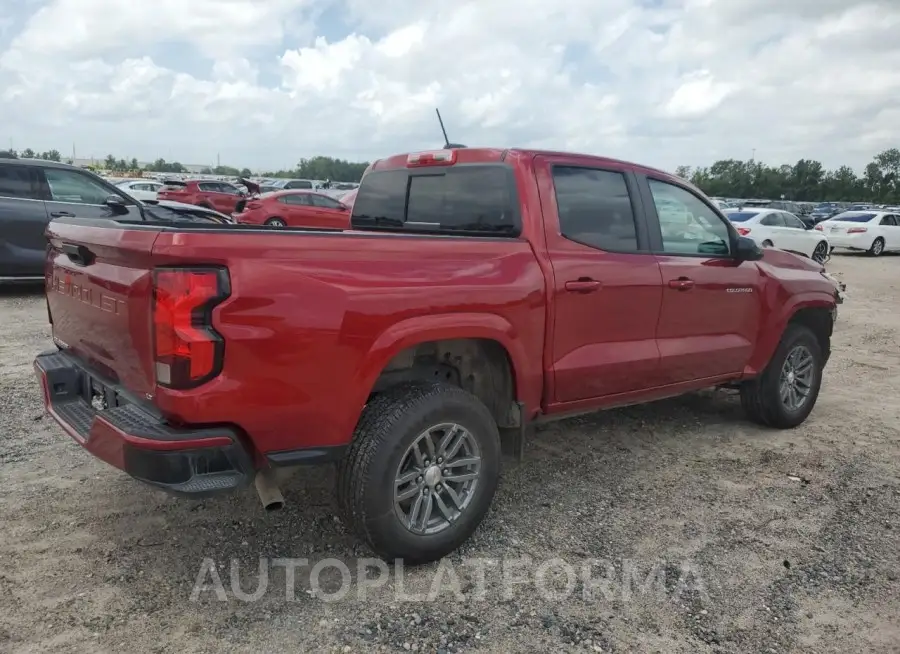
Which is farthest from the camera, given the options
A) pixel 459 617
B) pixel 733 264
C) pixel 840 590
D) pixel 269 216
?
pixel 269 216

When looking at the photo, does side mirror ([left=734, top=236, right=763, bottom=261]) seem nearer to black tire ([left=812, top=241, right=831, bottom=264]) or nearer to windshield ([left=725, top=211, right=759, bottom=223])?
windshield ([left=725, top=211, right=759, bottom=223])

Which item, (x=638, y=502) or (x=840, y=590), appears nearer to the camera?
(x=840, y=590)

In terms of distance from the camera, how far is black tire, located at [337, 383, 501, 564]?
2.93 metres

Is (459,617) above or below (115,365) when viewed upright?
below

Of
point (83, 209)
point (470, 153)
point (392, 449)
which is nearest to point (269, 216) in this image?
point (83, 209)

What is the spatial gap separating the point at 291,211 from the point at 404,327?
15.2m

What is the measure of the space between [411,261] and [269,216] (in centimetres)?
1532

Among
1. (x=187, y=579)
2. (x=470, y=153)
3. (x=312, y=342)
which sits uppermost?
(x=470, y=153)

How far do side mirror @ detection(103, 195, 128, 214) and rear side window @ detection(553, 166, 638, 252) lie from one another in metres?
6.46

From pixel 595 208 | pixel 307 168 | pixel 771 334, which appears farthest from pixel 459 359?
pixel 307 168

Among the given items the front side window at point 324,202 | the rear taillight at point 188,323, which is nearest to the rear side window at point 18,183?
the rear taillight at point 188,323

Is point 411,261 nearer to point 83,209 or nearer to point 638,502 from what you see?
point 638,502

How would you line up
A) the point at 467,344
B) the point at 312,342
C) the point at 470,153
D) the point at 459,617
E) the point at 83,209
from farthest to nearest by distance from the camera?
the point at 83,209 → the point at 470,153 → the point at 467,344 → the point at 459,617 → the point at 312,342

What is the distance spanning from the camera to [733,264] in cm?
464
